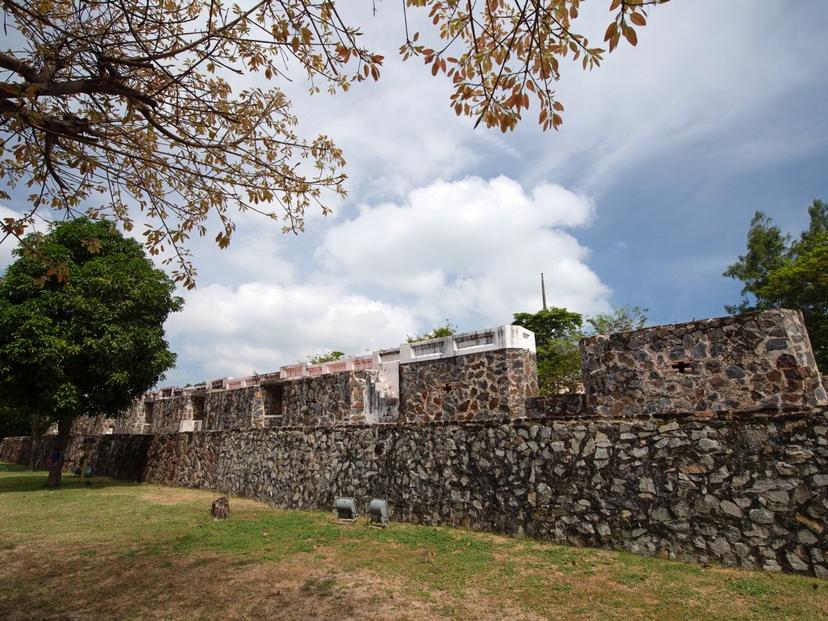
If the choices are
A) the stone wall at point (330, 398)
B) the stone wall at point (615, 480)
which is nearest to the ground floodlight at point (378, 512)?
the stone wall at point (615, 480)

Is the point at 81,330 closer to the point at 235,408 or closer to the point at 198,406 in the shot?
the point at 235,408

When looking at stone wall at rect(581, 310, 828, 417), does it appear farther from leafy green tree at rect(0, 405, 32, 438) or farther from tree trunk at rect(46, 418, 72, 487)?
leafy green tree at rect(0, 405, 32, 438)

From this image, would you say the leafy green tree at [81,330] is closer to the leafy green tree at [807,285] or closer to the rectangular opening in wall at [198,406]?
Result: the rectangular opening in wall at [198,406]

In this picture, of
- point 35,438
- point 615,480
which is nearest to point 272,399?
point 615,480

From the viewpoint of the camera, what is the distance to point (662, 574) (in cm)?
501

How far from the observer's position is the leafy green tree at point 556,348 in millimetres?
27205

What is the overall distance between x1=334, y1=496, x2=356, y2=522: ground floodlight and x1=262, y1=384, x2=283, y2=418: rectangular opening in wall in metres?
11.8

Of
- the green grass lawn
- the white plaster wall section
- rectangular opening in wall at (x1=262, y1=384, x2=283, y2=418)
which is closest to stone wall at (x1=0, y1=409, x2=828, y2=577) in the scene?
the green grass lawn

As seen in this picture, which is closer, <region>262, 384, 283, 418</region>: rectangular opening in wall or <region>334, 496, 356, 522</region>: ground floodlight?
<region>334, 496, 356, 522</region>: ground floodlight

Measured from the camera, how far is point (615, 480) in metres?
6.06

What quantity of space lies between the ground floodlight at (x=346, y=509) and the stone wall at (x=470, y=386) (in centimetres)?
494

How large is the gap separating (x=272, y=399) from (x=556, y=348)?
1942 cm

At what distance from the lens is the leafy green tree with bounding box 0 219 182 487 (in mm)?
14258

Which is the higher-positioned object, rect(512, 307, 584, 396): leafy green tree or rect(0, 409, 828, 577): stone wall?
rect(512, 307, 584, 396): leafy green tree
